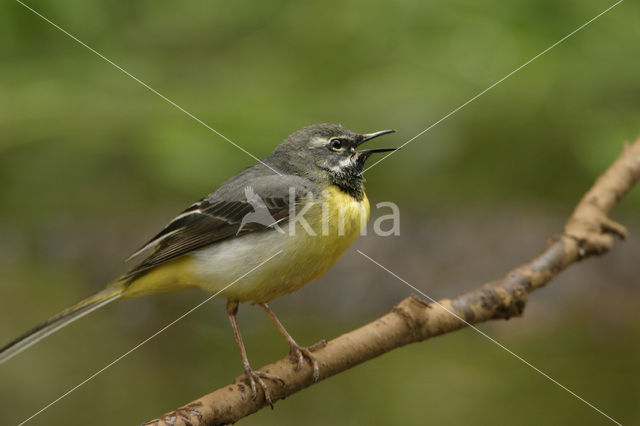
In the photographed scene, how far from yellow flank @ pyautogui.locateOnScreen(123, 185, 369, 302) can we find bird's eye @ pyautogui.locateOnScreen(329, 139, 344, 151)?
0.87 ft

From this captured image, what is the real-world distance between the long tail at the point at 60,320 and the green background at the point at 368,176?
77.5 inches

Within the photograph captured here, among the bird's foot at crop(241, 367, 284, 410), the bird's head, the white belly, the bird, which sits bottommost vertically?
the bird's foot at crop(241, 367, 284, 410)

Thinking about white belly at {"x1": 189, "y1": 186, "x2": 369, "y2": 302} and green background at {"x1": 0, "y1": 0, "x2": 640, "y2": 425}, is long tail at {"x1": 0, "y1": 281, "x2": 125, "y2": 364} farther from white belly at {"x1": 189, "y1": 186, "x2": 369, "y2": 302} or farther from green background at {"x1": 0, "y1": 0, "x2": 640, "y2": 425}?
green background at {"x1": 0, "y1": 0, "x2": 640, "y2": 425}

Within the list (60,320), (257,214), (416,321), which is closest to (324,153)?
(257,214)

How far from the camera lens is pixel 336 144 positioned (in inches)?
152

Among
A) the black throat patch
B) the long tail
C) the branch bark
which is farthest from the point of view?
the black throat patch

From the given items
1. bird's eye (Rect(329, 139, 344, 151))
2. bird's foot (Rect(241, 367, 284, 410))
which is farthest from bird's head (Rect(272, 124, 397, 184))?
bird's foot (Rect(241, 367, 284, 410))

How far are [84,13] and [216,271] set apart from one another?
4121mm

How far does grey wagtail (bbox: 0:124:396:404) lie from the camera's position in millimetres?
3422

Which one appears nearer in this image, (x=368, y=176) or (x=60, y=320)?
(x=60, y=320)

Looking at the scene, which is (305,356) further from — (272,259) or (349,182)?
(349,182)

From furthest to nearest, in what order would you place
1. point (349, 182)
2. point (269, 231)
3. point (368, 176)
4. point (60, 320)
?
point (368, 176), point (349, 182), point (269, 231), point (60, 320)

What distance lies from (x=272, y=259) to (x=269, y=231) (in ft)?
0.55

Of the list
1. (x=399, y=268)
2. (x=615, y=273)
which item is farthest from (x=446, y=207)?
(x=615, y=273)
